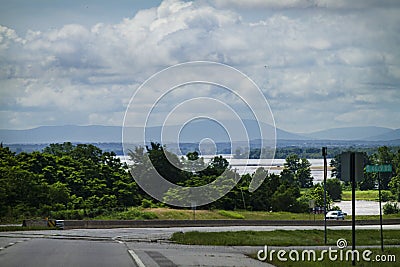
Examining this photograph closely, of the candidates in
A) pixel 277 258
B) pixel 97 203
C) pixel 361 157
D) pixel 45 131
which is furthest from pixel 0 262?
pixel 45 131

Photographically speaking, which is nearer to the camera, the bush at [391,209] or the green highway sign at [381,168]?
the green highway sign at [381,168]

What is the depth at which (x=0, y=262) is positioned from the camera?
2222 cm

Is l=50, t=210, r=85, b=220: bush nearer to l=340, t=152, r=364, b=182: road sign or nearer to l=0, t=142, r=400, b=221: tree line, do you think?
l=0, t=142, r=400, b=221: tree line

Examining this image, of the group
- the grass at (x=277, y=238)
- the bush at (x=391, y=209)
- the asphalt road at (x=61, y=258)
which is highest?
the asphalt road at (x=61, y=258)

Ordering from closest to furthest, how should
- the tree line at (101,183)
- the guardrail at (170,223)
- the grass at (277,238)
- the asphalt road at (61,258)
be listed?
1. the asphalt road at (61,258)
2. the grass at (277,238)
3. the guardrail at (170,223)
4. the tree line at (101,183)

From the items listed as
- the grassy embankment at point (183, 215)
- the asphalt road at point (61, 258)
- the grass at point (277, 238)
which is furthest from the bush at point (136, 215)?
the asphalt road at point (61, 258)

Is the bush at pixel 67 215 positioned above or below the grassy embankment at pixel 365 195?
below

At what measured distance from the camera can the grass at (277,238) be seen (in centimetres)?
3872

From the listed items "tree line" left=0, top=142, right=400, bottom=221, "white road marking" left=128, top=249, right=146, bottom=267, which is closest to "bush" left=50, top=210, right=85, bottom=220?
"tree line" left=0, top=142, right=400, bottom=221

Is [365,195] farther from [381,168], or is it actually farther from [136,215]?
[381,168]

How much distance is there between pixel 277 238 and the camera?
4428cm

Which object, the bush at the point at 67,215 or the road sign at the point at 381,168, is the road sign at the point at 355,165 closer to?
the road sign at the point at 381,168

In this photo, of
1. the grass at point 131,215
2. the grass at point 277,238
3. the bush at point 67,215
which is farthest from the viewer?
the grass at point 131,215

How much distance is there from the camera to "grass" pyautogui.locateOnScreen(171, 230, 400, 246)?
1524 inches
